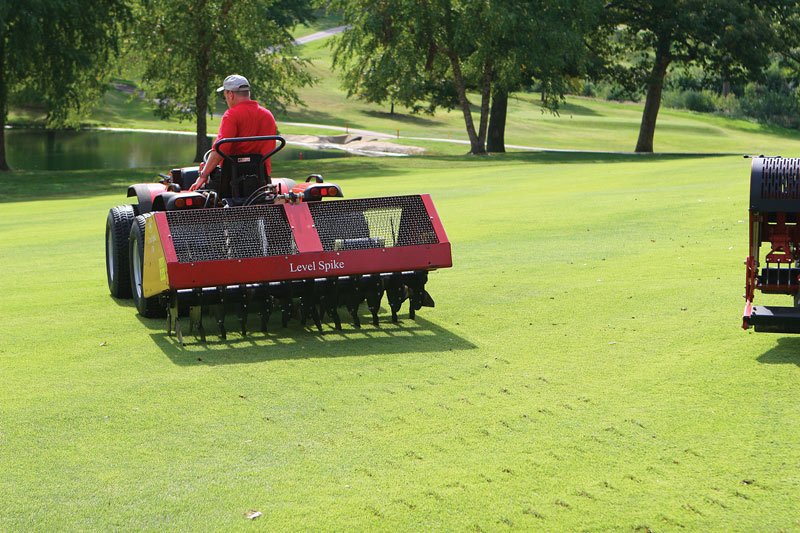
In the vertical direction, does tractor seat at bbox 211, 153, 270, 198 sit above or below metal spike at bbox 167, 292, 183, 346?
above

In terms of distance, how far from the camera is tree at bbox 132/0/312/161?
38.1 m

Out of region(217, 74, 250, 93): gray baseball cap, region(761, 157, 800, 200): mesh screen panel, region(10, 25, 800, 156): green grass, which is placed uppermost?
region(217, 74, 250, 93): gray baseball cap

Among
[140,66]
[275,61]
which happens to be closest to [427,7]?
[275,61]

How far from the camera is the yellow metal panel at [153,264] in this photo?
807cm

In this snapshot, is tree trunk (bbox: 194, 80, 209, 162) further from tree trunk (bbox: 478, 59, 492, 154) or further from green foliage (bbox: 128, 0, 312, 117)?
tree trunk (bbox: 478, 59, 492, 154)

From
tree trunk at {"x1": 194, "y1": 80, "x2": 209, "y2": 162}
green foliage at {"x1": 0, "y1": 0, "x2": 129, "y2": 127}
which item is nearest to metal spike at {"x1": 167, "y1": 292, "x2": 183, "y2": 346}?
green foliage at {"x1": 0, "y1": 0, "x2": 129, "y2": 127}

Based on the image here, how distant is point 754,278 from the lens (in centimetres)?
756

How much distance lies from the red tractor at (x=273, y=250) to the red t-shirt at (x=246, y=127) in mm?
90

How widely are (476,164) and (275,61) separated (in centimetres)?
1049

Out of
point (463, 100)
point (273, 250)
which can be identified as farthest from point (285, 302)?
point (463, 100)

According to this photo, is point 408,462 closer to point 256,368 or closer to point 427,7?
point 256,368

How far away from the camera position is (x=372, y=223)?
8.85 metres

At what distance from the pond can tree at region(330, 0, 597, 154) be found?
949 centimetres

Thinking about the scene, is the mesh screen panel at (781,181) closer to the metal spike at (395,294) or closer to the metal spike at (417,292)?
the metal spike at (417,292)
